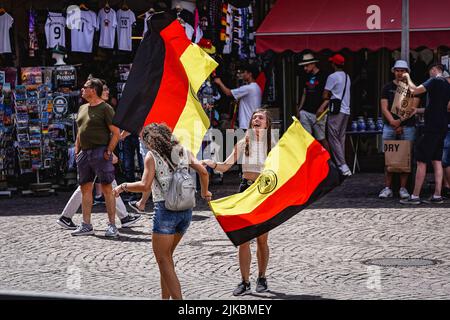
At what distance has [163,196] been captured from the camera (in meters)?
8.44

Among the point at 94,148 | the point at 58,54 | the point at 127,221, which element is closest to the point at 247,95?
the point at 58,54

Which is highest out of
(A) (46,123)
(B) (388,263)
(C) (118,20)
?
(C) (118,20)

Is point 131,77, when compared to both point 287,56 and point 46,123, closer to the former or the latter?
point 46,123

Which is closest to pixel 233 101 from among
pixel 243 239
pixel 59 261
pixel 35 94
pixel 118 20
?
pixel 118 20

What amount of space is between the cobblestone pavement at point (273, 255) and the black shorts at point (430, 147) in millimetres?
710

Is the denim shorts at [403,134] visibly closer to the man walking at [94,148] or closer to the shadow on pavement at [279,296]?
the man walking at [94,148]

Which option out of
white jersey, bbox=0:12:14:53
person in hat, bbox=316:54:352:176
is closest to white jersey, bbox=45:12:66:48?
white jersey, bbox=0:12:14:53

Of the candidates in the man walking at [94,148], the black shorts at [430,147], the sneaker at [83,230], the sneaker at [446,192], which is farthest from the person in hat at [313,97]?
the sneaker at [83,230]

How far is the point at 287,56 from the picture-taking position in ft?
71.3

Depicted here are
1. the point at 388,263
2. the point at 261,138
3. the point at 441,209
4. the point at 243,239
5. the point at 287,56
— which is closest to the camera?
the point at 243,239

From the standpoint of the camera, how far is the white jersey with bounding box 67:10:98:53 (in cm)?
1864

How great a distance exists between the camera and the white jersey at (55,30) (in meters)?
18.5

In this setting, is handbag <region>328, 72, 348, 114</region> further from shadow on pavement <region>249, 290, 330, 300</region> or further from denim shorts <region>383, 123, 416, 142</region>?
shadow on pavement <region>249, 290, 330, 300</region>

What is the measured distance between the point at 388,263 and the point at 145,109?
2948 millimetres
